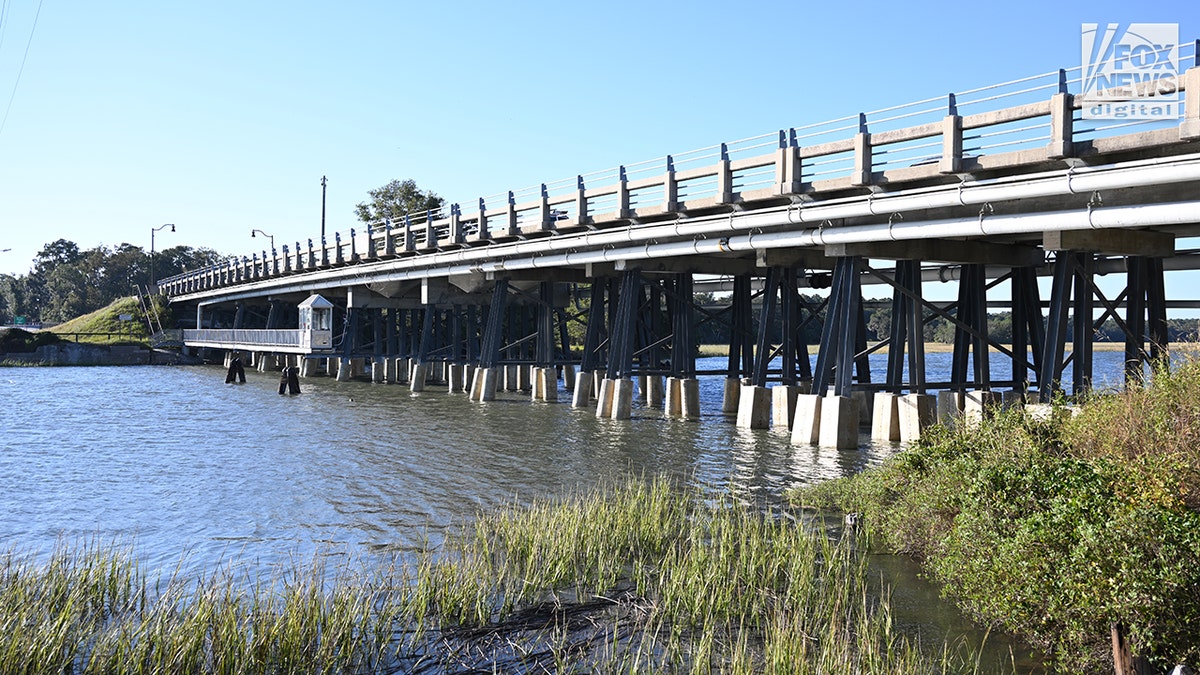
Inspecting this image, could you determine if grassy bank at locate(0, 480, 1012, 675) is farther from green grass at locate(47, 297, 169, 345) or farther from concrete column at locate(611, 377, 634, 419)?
green grass at locate(47, 297, 169, 345)

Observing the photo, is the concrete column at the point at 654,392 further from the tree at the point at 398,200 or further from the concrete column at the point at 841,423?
the tree at the point at 398,200

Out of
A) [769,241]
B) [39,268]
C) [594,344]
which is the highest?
[39,268]

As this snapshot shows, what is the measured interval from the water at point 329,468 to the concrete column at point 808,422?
352 mm

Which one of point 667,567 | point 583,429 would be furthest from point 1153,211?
point 583,429

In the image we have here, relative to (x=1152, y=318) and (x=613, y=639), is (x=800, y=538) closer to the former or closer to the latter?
(x=613, y=639)

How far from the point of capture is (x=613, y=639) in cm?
882

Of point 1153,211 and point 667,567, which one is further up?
point 1153,211

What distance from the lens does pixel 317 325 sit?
163 ft

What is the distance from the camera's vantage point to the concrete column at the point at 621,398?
28.9 meters

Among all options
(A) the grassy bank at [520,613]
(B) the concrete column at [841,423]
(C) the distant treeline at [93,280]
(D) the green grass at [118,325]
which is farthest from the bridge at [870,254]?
(C) the distant treeline at [93,280]

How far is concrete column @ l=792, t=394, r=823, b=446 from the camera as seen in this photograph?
72.2ft

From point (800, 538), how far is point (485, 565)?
3308 mm

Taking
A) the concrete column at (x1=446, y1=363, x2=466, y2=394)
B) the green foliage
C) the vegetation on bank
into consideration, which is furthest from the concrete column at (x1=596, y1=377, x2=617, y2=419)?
the green foliage

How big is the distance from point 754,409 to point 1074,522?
1752 cm
